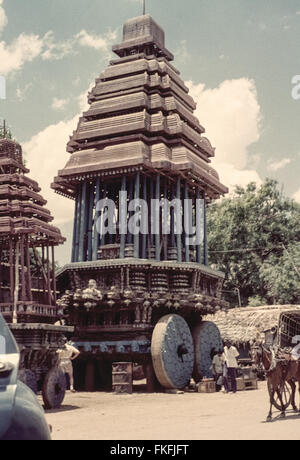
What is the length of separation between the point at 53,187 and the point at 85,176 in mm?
2615

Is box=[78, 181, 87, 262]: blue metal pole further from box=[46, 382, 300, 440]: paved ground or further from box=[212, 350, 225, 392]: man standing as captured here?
box=[46, 382, 300, 440]: paved ground

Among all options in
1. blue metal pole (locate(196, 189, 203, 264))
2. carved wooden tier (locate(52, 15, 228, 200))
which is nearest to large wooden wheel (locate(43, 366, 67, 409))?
carved wooden tier (locate(52, 15, 228, 200))

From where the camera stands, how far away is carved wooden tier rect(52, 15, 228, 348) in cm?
2209

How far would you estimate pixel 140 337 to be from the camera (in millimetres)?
21719

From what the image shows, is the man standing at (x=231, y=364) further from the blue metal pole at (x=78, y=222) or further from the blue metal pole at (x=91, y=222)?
the blue metal pole at (x=78, y=222)

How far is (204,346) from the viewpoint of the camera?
24188mm

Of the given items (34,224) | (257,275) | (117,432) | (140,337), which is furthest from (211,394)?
(257,275)

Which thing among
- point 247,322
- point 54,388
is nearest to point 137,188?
point 54,388

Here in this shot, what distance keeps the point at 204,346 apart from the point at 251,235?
74.4 feet

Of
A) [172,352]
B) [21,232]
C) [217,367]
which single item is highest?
[21,232]

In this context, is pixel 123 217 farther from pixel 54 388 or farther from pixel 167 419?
pixel 167 419

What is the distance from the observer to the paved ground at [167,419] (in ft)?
30.8

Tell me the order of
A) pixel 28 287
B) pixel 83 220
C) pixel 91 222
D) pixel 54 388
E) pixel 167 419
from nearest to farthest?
1. pixel 167 419
2. pixel 54 388
3. pixel 28 287
4. pixel 83 220
5. pixel 91 222

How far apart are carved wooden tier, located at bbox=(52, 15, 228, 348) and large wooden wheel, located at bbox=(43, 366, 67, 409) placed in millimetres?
5799
